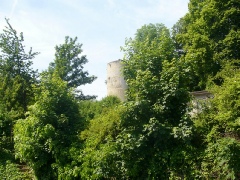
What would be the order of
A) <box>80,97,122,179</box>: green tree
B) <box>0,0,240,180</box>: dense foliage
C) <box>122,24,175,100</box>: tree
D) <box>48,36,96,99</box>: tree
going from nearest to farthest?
<box>0,0,240,180</box>: dense foliage, <box>80,97,122,179</box>: green tree, <box>122,24,175,100</box>: tree, <box>48,36,96,99</box>: tree

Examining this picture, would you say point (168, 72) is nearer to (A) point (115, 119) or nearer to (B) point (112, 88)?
(A) point (115, 119)

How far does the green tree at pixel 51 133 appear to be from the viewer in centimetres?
1309

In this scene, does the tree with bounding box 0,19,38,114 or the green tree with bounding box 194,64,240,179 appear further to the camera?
the tree with bounding box 0,19,38,114

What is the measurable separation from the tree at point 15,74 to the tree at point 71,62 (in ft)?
26.9

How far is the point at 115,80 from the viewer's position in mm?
30578

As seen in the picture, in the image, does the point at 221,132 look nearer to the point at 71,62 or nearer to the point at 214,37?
the point at 214,37

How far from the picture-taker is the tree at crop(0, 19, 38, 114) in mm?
19234

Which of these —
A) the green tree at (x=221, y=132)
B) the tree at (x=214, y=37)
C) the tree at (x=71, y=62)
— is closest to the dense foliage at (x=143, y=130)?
the green tree at (x=221, y=132)

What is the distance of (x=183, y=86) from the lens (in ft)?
39.2

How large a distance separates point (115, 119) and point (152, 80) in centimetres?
212

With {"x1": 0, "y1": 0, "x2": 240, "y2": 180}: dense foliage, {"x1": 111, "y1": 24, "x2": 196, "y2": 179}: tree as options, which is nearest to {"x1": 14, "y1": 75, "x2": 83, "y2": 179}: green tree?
{"x1": 0, "y1": 0, "x2": 240, "y2": 180}: dense foliage

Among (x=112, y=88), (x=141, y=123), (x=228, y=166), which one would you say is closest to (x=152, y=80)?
(x=141, y=123)

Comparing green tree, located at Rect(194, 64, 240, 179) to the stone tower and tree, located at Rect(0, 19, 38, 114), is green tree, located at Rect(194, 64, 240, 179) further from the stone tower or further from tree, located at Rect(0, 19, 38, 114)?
the stone tower

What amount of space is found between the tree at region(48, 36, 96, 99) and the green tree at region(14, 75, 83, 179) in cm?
1502
